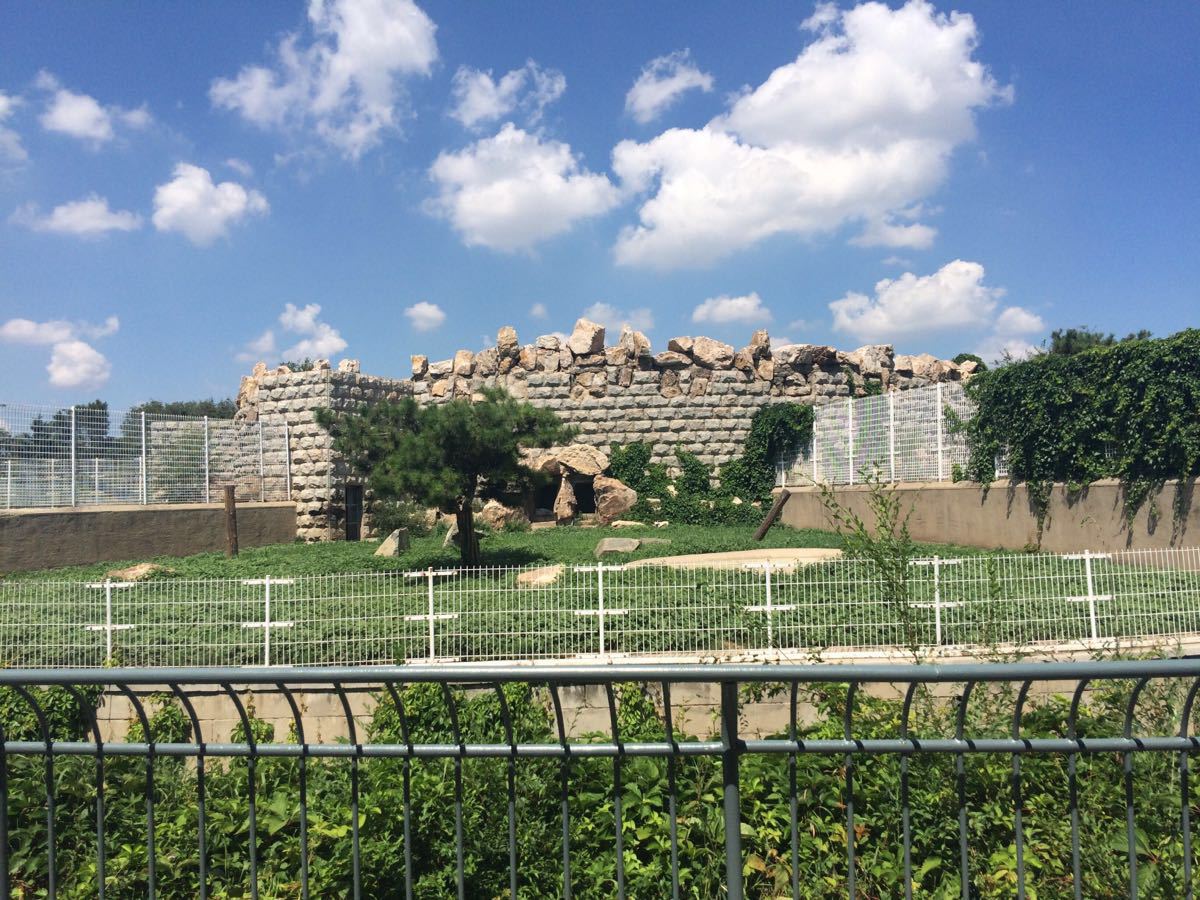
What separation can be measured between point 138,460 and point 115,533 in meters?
1.68

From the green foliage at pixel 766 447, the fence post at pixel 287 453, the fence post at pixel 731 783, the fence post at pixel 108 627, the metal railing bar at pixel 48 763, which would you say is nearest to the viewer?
the fence post at pixel 731 783

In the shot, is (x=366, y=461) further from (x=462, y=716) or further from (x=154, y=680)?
(x=154, y=680)

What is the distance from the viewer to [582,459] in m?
19.7

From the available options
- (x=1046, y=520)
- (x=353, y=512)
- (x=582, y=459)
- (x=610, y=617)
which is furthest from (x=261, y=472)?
(x=1046, y=520)

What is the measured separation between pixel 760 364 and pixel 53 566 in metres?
16.8

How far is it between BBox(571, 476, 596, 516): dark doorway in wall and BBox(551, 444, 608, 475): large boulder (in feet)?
2.01

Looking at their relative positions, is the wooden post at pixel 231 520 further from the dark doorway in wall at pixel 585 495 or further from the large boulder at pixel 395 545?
the dark doorway in wall at pixel 585 495

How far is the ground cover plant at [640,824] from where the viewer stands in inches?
144

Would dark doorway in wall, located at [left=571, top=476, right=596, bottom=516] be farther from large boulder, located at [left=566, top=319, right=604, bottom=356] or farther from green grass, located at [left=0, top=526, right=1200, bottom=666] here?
green grass, located at [left=0, top=526, right=1200, bottom=666]

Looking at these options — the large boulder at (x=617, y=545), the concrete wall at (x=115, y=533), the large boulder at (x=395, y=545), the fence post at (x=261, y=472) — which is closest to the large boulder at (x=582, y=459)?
the large boulder at (x=395, y=545)

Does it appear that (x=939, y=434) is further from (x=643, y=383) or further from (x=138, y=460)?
(x=138, y=460)

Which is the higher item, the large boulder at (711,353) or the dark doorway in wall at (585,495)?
the large boulder at (711,353)

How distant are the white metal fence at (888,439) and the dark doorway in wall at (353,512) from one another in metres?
10.9

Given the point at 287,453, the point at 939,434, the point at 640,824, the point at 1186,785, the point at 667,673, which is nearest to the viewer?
the point at 667,673
